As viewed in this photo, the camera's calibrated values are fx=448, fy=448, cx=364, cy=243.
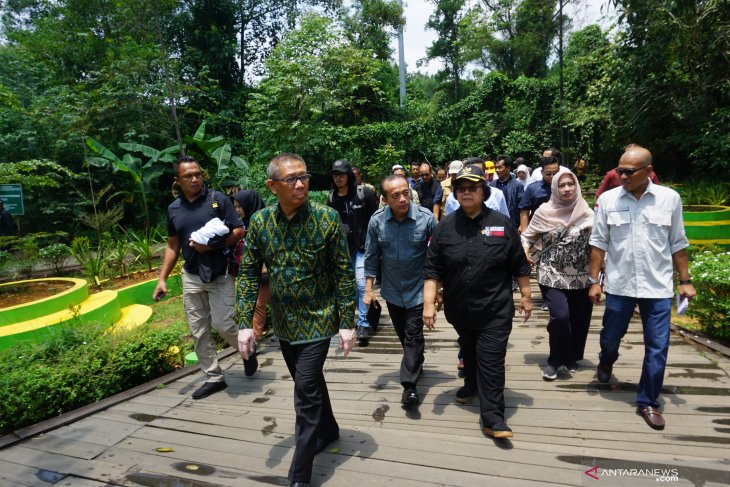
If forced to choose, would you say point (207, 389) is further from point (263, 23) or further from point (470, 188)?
point (263, 23)

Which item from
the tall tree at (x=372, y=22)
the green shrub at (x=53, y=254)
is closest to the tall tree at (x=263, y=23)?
the tall tree at (x=372, y=22)

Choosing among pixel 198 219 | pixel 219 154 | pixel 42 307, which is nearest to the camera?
pixel 198 219

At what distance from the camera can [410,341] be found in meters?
3.65

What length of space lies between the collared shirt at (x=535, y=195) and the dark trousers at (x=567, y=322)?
2231mm

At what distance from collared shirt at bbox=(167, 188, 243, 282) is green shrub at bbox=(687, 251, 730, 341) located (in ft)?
14.8

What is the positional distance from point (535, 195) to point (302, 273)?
163 inches

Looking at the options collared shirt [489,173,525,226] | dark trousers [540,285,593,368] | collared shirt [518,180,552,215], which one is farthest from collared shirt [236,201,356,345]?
collared shirt [489,173,525,226]

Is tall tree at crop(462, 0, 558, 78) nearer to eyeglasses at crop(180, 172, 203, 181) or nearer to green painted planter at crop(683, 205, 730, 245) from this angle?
green painted planter at crop(683, 205, 730, 245)

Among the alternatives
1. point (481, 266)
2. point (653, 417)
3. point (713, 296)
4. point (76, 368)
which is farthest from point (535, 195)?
point (76, 368)

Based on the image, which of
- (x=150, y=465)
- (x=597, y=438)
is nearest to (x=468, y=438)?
(x=597, y=438)

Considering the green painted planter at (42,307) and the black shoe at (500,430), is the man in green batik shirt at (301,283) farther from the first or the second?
the green painted planter at (42,307)

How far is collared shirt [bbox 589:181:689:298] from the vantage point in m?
3.06

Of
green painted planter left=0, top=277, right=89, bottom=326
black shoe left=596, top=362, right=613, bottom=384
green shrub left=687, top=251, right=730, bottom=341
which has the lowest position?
black shoe left=596, top=362, right=613, bottom=384

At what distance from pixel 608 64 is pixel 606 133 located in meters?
2.61
